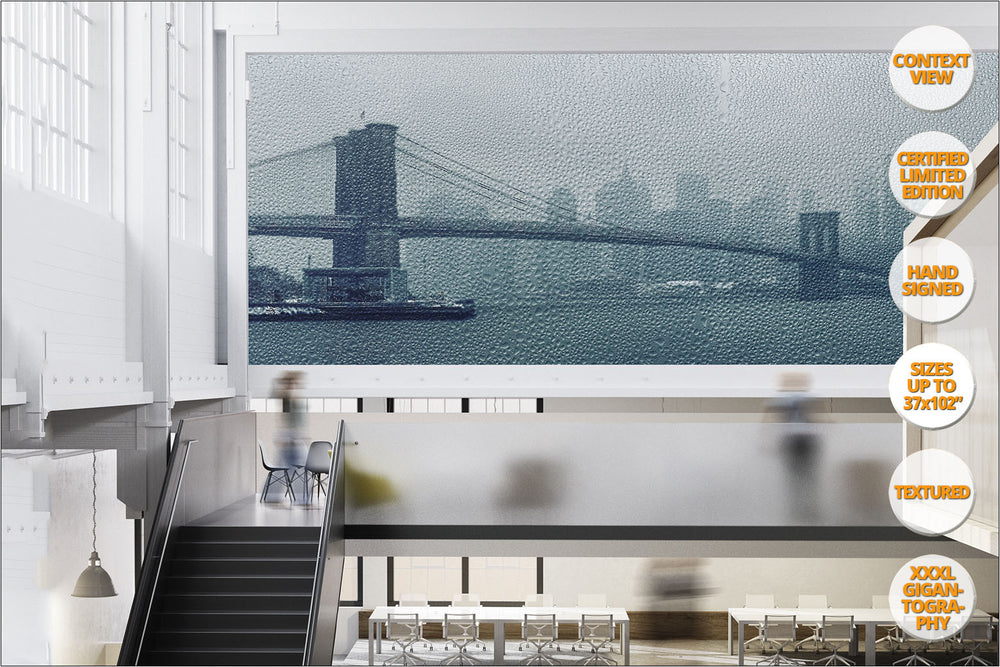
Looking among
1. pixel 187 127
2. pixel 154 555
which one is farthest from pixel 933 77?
pixel 187 127

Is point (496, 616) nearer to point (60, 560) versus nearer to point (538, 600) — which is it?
point (538, 600)

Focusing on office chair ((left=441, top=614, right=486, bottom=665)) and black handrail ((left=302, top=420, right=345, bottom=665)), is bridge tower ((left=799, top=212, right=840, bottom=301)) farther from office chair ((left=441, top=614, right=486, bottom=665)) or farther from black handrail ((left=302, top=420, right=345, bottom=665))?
office chair ((left=441, top=614, right=486, bottom=665))

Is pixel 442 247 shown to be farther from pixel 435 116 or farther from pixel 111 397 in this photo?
pixel 111 397

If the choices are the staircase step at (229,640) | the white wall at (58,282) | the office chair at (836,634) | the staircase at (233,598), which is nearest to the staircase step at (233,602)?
the staircase at (233,598)

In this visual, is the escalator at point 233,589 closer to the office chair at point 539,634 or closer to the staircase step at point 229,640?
the staircase step at point 229,640

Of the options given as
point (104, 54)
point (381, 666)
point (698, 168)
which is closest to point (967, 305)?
point (698, 168)

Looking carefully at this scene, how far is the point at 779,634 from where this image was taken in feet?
42.6

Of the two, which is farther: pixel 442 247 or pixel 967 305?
pixel 442 247

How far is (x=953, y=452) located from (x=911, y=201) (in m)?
1.57

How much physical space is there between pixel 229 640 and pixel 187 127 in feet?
16.6

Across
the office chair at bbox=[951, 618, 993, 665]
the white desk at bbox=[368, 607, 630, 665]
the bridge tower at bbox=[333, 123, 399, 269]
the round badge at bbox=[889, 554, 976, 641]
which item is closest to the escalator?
the bridge tower at bbox=[333, 123, 399, 269]

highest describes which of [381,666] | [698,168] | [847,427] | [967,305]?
[698,168]

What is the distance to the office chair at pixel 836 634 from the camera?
12.1 metres

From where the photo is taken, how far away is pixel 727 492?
26.6ft
